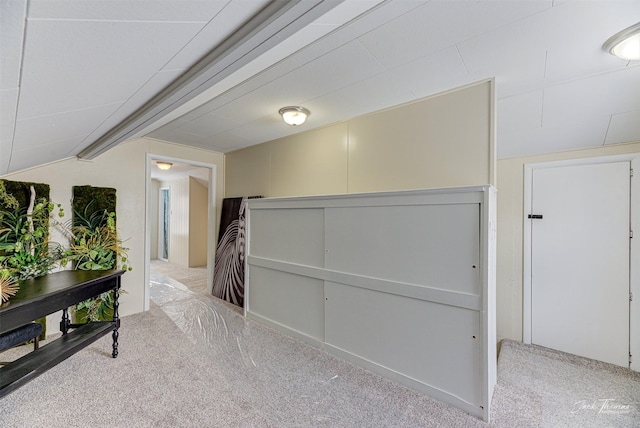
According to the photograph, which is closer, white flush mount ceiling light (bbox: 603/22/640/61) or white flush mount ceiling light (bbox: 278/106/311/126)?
white flush mount ceiling light (bbox: 603/22/640/61)

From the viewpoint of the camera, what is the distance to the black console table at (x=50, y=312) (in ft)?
5.10

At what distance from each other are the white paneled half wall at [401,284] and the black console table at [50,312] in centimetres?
168

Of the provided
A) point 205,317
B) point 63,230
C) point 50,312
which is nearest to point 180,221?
point 63,230

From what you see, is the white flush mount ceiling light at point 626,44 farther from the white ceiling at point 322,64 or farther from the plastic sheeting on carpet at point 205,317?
the plastic sheeting on carpet at point 205,317

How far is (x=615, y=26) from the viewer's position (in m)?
1.39

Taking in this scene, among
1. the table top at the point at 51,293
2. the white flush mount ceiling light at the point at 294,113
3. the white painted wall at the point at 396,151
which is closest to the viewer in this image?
the table top at the point at 51,293

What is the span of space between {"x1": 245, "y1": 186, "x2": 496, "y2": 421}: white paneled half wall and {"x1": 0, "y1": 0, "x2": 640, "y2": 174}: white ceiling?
905mm

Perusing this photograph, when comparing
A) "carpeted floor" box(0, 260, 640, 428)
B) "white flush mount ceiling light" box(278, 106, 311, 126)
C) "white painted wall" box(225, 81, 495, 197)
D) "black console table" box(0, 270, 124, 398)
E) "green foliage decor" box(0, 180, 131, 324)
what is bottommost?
"carpeted floor" box(0, 260, 640, 428)

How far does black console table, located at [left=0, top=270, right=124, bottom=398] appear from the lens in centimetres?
156

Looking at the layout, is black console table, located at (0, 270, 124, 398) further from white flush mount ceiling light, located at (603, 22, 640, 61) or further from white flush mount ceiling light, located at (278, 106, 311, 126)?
white flush mount ceiling light, located at (603, 22, 640, 61)

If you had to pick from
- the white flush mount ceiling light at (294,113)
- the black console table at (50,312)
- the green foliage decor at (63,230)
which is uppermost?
the white flush mount ceiling light at (294,113)

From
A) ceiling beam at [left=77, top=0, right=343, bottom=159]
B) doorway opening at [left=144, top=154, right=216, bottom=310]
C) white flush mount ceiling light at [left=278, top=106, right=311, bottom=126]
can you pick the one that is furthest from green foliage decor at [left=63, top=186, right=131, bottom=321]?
doorway opening at [left=144, top=154, right=216, bottom=310]

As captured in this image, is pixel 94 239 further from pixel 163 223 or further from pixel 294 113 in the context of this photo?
pixel 163 223

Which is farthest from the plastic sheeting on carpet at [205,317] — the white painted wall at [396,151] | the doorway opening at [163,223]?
the doorway opening at [163,223]
